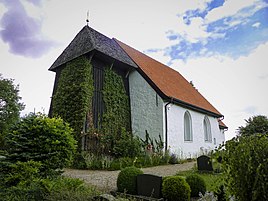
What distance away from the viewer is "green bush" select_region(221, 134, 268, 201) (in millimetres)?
2574

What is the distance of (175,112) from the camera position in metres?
13.4

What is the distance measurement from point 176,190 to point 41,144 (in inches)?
151

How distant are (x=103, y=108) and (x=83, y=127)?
1869 mm

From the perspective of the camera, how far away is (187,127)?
15.0 metres

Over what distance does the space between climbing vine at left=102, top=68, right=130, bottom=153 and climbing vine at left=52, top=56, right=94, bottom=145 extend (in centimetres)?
120

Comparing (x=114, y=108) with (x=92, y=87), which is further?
(x=114, y=108)

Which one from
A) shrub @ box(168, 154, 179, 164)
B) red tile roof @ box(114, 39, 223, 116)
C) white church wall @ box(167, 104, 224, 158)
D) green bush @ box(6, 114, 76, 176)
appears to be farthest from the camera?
red tile roof @ box(114, 39, 223, 116)

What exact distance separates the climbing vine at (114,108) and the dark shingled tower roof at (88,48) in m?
1.12

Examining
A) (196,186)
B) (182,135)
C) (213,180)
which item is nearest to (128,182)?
(196,186)

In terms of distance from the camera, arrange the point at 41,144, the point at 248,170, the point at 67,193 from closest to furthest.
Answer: the point at 248,170, the point at 67,193, the point at 41,144

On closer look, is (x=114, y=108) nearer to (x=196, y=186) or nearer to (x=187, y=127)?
(x=187, y=127)

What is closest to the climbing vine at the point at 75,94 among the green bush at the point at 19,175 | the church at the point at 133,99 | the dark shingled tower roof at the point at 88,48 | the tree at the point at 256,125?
the church at the point at 133,99

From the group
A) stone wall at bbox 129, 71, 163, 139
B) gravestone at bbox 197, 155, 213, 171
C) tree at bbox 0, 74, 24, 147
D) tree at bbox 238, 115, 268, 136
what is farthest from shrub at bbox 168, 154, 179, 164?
tree at bbox 0, 74, 24, 147

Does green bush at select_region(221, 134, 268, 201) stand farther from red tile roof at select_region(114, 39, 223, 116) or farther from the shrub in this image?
red tile roof at select_region(114, 39, 223, 116)
